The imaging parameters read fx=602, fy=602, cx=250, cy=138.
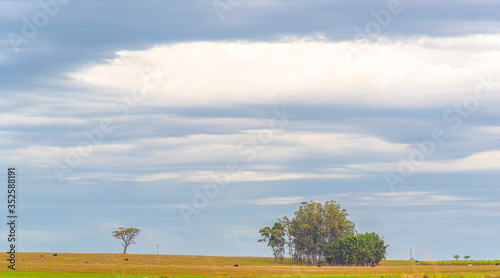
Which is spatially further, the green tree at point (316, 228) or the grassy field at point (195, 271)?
the green tree at point (316, 228)

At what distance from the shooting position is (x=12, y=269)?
11038 cm

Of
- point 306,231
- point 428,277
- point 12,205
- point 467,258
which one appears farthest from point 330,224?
point 12,205

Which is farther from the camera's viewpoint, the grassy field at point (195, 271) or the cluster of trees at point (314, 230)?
the cluster of trees at point (314, 230)

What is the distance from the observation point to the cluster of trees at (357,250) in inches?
6609

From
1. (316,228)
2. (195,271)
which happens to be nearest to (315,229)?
(316,228)

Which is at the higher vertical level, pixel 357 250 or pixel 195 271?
pixel 357 250

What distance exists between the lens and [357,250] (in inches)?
6590

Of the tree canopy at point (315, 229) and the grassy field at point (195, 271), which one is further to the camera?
the tree canopy at point (315, 229)

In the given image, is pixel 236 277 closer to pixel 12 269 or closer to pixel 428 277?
pixel 428 277

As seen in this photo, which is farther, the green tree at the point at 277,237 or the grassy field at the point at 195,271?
the green tree at the point at 277,237

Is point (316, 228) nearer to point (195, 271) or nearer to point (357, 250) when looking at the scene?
point (357, 250)

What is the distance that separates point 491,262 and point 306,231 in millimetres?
55373

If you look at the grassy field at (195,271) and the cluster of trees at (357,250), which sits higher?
the cluster of trees at (357,250)

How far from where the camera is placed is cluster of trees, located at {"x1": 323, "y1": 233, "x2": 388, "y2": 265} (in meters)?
168
